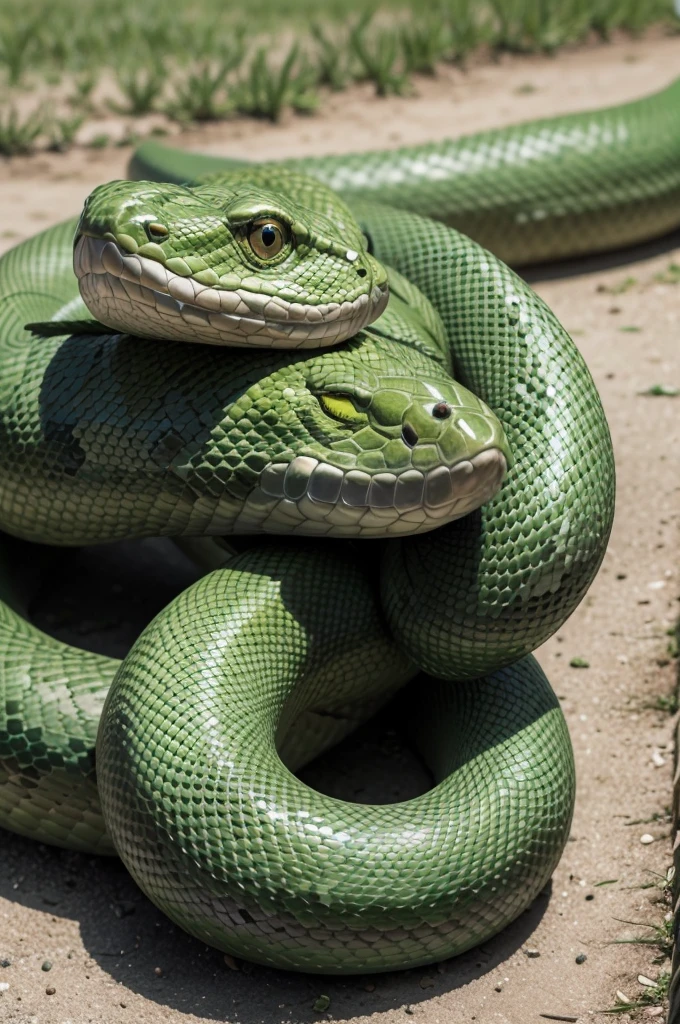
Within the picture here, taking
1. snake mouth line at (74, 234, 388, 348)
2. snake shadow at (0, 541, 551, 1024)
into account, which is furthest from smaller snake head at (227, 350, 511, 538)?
snake shadow at (0, 541, 551, 1024)

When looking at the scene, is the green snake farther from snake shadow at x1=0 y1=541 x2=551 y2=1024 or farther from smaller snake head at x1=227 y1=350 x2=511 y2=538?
snake shadow at x1=0 y1=541 x2=551 y2=1024

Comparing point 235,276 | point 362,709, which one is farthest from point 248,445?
point 362,709

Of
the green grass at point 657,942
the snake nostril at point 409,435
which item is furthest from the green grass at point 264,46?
the green grass at point 657,942

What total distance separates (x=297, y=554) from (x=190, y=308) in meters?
0.93

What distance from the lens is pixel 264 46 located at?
39.2 ft

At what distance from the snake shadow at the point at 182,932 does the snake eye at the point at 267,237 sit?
1.85m

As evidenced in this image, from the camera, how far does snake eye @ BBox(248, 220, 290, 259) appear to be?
13.3ft

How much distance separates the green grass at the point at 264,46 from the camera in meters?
10.7

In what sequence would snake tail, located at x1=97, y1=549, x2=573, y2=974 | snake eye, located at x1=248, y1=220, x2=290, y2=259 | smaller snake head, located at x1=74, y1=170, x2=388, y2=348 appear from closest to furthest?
snake tail, located at x1=97, y1=549, x2=573, y2=974 → smaller snake head, located at x1=74, y1=170, x2=388, y2=348 → snake eye, located at x1=248, y1=220, x2=290, y2=259

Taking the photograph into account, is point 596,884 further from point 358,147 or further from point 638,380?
point 358,147

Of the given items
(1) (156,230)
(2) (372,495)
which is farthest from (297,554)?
(1) (156,230)

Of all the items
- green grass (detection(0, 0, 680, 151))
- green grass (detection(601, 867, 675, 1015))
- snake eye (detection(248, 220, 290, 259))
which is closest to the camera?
green grass (detection(601, 867, 675, 1015))

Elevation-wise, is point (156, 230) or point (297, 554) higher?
point (156, 230)

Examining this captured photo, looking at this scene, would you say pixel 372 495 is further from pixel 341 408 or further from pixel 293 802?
pixel 293 802
